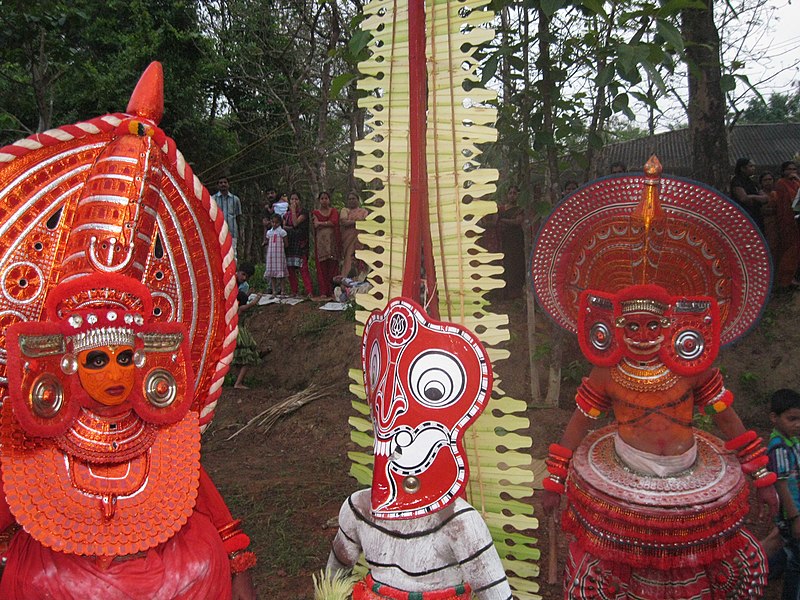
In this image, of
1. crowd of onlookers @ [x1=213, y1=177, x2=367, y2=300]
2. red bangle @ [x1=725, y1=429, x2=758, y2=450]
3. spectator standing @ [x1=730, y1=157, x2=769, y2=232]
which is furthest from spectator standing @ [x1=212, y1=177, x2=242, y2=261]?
red bangle @ [x1=725, y1=429, x2=758, y2=450]

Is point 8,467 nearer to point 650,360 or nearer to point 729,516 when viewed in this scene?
point 650,360

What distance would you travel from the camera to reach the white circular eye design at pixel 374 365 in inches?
96.9

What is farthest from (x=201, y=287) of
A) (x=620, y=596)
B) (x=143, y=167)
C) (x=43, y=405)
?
(x=620, y=596)

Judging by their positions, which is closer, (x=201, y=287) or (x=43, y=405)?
(x=43, y=405)

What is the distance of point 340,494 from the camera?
5.41 metres

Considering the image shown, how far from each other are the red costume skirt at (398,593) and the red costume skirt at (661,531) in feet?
2.71

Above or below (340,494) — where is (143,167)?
above

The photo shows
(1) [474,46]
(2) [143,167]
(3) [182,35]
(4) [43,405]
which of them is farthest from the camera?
(3) [182,35]

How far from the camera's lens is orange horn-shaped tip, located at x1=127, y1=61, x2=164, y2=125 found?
242 cm

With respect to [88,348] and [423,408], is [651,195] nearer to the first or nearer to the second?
[423,408]

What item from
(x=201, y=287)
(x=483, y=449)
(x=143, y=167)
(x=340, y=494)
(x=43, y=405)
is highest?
(x=143, y=167)

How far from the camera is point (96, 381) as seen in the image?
2.18 metres

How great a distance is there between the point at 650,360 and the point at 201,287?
1.74m

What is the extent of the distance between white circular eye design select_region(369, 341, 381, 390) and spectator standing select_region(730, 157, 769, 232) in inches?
236
